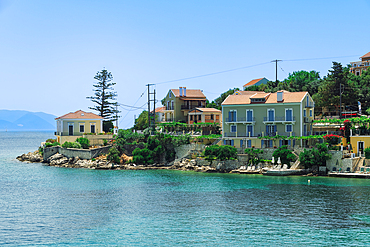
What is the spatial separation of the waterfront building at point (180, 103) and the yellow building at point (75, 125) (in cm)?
1522

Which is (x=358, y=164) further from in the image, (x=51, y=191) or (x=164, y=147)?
(x=51, y=191)

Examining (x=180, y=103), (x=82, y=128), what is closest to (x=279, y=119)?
(x=180, y=103)

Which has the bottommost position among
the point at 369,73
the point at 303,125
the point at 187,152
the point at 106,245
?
the point at 106,245

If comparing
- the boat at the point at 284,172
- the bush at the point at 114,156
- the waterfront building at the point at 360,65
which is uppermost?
the waterfront building at the point at 360,65

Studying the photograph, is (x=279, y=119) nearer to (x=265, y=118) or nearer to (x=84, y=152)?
(x=265, y=118)

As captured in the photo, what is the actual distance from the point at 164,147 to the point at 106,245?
38.9 m

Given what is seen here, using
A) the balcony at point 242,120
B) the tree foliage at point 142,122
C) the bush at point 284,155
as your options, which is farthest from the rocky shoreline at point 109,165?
the tree foliage at point 142,122

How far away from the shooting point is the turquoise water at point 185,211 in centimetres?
2558

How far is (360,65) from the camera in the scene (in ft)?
345

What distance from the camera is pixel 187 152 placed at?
61.0m

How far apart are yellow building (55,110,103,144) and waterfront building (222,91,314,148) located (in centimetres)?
2783

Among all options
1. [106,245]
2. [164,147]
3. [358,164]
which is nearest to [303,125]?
[358,164]

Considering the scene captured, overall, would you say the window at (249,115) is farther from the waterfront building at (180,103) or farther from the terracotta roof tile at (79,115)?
the terracotta roof tile at (79,115)

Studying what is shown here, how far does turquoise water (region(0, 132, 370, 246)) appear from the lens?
83.9ft
